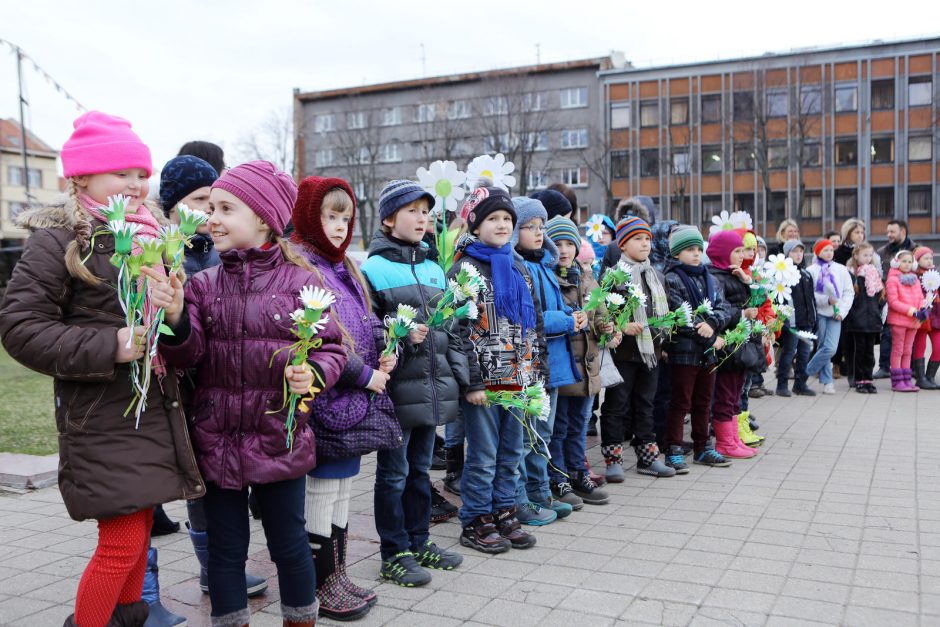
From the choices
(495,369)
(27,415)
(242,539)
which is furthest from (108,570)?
(27,415)

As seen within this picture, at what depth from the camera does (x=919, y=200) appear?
4962 cm

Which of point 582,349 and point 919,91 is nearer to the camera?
point 582,349

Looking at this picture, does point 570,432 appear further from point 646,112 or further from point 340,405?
point 646,112

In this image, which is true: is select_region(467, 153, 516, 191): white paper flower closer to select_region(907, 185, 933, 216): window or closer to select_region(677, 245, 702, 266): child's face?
select_region(677, 245, 702, 266): child's face

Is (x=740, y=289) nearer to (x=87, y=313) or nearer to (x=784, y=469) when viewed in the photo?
(x=784, y=469)

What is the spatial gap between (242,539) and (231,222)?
4.03 ft

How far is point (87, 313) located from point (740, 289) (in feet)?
19.5

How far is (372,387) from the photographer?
369cm

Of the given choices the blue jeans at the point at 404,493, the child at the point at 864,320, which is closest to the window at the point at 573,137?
the child at the point at 864,320

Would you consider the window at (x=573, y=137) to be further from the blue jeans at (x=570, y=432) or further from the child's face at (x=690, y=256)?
the blue jeans at (x=570, y=432)

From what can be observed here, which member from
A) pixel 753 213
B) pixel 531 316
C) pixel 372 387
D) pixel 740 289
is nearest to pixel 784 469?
pixel 740 289

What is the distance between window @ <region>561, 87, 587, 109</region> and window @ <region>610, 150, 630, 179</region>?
164 inches

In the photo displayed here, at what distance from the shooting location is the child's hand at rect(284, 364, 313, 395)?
301cm

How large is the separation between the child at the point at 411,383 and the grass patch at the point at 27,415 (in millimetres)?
3168
